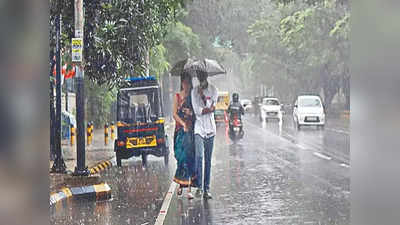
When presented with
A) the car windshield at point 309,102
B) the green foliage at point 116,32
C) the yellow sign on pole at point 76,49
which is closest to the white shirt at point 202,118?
the yellow sign on pole at point 76,49

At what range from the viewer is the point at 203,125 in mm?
10344

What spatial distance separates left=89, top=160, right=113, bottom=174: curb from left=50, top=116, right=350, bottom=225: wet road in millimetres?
295

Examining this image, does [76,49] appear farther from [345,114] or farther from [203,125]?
[345,114]

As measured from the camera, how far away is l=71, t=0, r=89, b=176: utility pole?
455 inches

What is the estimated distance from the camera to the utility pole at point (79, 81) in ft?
37.9

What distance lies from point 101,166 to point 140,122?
59.1 inches

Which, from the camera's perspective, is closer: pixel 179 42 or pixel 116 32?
pixel 116 32

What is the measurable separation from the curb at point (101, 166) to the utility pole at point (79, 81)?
299 cm

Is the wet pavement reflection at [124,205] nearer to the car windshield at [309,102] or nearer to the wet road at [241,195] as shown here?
the wet road at [241,195]

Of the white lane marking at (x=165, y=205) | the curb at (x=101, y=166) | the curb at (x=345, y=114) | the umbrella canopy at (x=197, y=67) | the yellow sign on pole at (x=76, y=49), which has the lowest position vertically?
the curb at (x=101, y=166)

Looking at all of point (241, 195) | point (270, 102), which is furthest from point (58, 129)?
point (270, 102)
